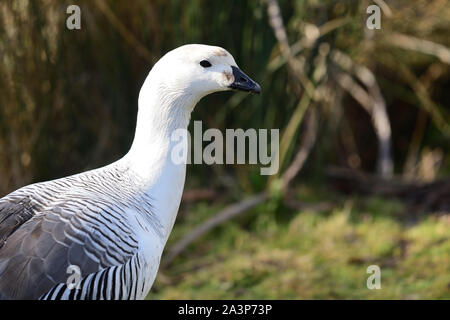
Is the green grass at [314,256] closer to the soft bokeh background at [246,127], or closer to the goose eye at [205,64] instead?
the soft bokeh background at [246,127]

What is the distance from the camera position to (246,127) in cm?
571

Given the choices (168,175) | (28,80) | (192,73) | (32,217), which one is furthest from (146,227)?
(28,80)

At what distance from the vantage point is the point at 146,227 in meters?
3.15

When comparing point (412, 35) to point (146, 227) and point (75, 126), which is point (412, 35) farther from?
point (146, 227)

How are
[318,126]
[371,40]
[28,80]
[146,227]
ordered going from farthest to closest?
[371,40], [318,126], [28,80], [146,227]

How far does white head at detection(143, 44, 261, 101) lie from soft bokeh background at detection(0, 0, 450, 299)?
1.89m

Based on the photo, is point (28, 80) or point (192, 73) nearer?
point (192, 73)

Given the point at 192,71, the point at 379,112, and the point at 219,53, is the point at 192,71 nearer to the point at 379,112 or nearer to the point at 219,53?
the point at 219,53

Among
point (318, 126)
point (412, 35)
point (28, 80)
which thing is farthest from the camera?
point (412, 35)

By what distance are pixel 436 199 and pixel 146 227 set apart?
382cm

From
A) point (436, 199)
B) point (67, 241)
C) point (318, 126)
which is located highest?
point (318, 126)

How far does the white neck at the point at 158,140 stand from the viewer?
331 centimetres

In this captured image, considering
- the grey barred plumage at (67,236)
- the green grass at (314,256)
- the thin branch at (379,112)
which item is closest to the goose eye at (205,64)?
the grey barred plumage at (67,236)

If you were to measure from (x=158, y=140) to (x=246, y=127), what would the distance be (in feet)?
8.06
